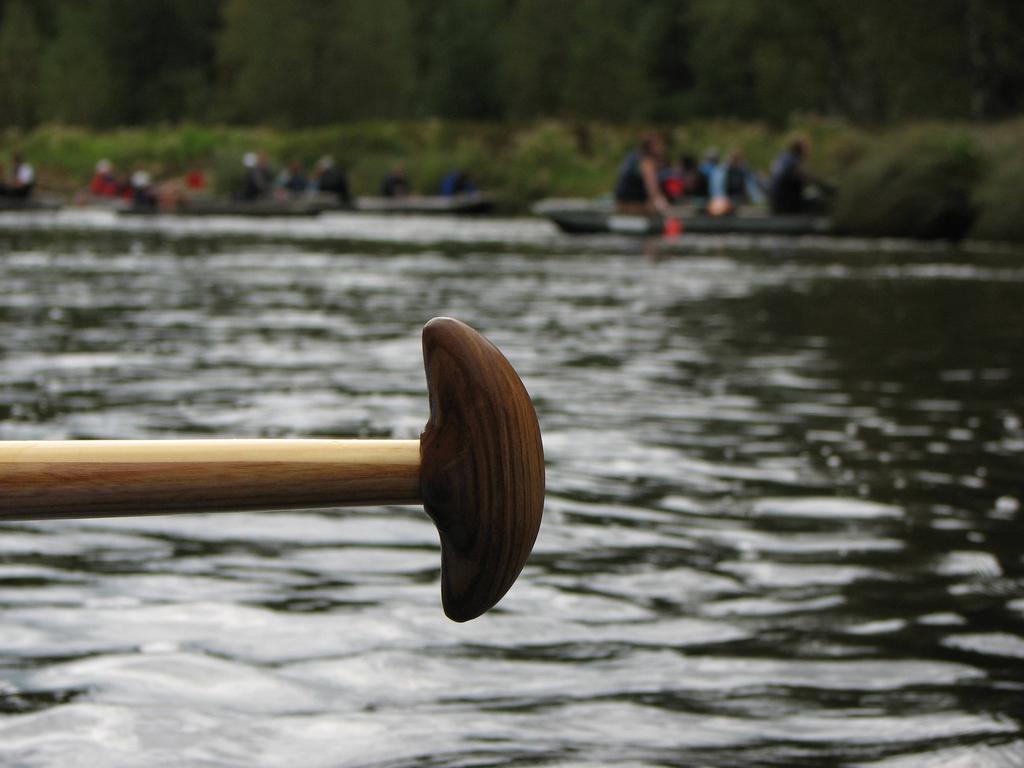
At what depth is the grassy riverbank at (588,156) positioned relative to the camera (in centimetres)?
2919

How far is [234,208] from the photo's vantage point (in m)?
37.2

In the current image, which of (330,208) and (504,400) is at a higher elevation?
(504,400)

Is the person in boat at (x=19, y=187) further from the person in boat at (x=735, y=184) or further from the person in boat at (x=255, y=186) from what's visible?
the person in boat at (x=735, y=184)

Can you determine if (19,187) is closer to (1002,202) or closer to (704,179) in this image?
(704,179)

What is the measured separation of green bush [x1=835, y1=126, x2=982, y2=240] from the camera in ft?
95.6

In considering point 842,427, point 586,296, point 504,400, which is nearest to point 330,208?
point 586,296

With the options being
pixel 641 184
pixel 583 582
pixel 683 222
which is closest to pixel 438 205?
pixel 641 184

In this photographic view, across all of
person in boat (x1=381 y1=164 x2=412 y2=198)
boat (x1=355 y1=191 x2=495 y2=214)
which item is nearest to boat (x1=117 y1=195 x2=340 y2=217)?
boat (x1=355 y1=191 x2=495 y2=214)

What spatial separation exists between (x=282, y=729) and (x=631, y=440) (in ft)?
13.8

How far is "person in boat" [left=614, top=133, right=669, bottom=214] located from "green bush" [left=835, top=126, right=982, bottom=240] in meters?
3.45

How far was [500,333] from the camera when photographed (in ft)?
40.8

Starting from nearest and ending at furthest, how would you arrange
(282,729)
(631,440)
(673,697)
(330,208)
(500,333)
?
(282,729)
(673,697)
(631,440)
(500,333)
(330,208)

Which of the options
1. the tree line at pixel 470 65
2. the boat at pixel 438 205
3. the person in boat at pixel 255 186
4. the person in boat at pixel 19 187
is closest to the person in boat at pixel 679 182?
the boat at pixel 438 205

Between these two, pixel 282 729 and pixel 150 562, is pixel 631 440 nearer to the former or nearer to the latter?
pixel 150 562
